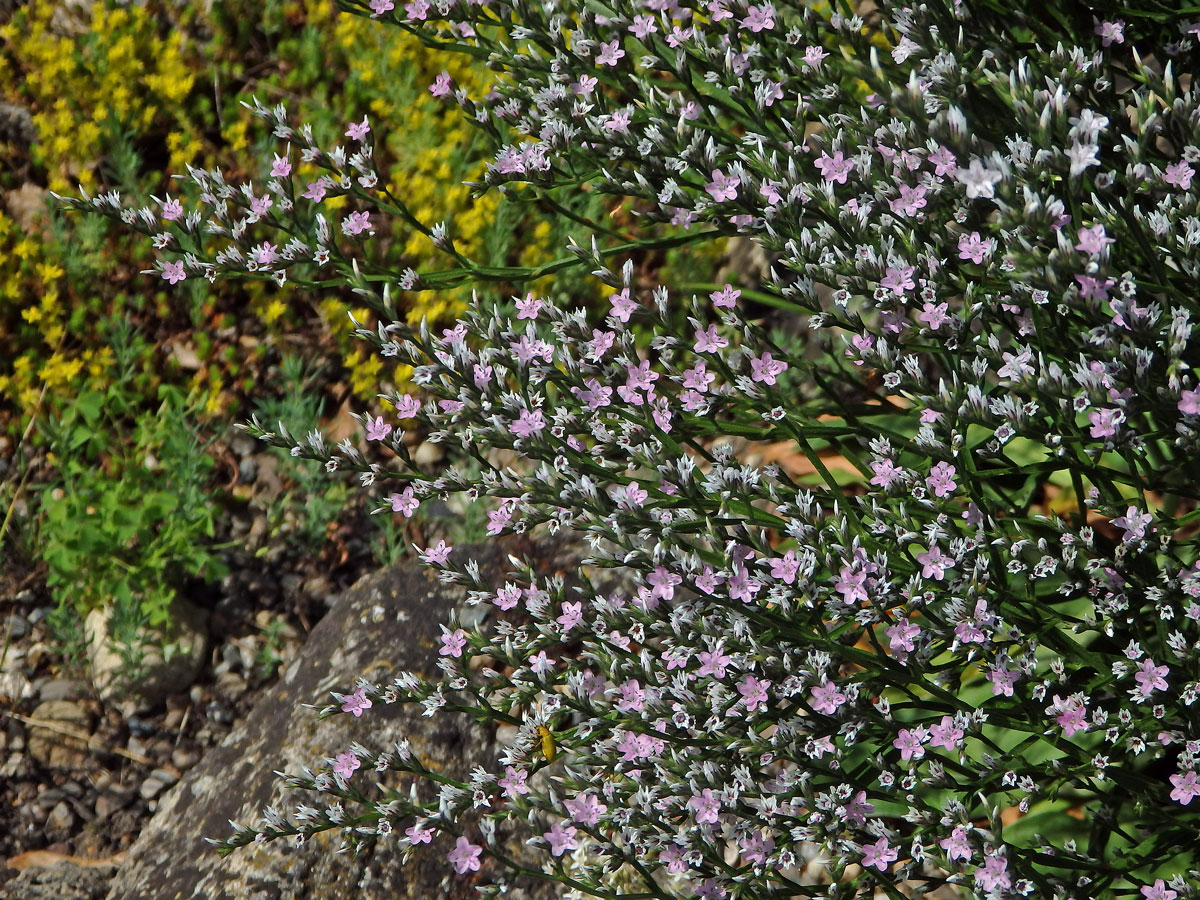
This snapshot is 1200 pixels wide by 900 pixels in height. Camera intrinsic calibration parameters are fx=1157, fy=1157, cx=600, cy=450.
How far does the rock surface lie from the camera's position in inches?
111

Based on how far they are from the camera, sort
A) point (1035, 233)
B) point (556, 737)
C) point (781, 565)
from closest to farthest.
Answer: point (1035, 233)
point (781, 565)
point (556, 737)

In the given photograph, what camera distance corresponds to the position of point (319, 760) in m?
2.96

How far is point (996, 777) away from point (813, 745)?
13.2 inches

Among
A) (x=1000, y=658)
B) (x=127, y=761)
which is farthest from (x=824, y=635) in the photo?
(x=127, y=761)

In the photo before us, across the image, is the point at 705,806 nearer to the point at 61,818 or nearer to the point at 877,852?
the point at 877,852

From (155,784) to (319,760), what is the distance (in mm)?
902

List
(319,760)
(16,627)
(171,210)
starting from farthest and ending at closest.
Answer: (16,627), (319,760), (171,210)

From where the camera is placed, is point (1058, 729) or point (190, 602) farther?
point (190, 602)

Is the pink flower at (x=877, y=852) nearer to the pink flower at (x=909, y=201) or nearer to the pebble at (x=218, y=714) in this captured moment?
the pink flower at (x=909, y=201)

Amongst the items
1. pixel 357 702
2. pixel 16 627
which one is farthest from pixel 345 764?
pixel 16 627

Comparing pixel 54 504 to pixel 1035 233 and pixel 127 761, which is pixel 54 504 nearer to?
pixel 127 761

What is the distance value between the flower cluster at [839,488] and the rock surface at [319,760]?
32.5 inches

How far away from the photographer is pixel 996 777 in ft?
6.39

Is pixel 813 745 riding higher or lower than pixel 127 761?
higher
